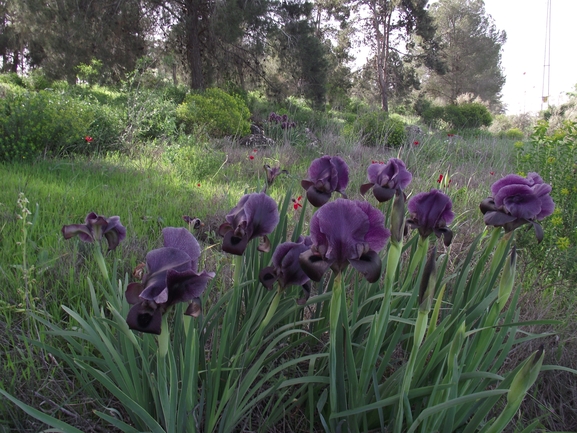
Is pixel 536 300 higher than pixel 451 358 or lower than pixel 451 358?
lower

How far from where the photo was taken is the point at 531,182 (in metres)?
1.25

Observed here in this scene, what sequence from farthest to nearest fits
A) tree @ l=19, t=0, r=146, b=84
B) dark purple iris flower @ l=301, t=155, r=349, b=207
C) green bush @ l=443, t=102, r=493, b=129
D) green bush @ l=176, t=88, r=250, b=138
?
1. green bush @ l=443, t=102, r=493, b=129
2. tree @ l=19, t=0, r=146, b=84
3. green bush @ l=176, t=88, r=250, b=138
4. dark purple iris flower @ l=301, t=155, r=349, b=207

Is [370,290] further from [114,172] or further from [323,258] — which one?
[114,172]

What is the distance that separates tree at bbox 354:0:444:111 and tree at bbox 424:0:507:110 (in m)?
8.45

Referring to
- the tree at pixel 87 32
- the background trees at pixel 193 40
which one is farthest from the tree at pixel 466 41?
the tree at pixel 87 32

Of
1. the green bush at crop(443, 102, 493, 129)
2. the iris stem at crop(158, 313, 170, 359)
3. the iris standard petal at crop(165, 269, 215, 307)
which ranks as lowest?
the iris stem at crop(158, 313, 170, 359)

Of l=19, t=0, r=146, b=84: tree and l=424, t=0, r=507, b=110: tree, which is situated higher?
l=424, t=0, r=507, b=110: tree

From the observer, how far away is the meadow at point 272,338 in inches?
37.4

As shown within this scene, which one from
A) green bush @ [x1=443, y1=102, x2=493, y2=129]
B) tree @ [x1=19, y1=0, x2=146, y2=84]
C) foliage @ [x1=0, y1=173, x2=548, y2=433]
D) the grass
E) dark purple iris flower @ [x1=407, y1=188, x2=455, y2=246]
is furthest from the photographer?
green bush @ [x1=443, y1=102, x2=493, y2=129]

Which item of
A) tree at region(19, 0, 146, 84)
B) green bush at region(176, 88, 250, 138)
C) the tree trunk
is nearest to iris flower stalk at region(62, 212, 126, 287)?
green bush at region(176, 88, 250, 138)

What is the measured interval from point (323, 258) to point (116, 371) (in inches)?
27.6

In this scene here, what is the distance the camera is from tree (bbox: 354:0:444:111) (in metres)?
22.2

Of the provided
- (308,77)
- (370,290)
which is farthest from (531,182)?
(308,77)

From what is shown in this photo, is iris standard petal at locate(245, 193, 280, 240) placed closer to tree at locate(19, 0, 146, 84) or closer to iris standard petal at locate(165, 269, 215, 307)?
iris standard petal at locate(165, 269, 215, 307)
